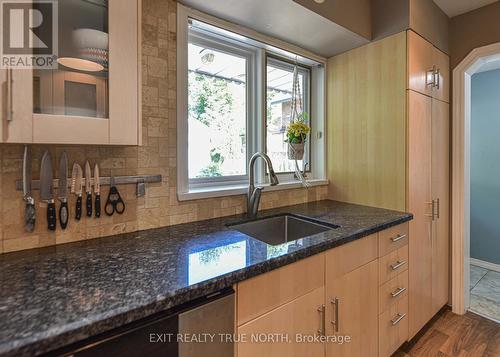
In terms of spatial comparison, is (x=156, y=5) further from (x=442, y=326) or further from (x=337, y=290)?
(x=442, y=326)

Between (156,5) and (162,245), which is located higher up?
(156,5)

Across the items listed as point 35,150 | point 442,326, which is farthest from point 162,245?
point 442,326

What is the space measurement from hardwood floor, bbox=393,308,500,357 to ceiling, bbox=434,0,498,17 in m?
2.37

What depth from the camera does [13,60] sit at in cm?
78

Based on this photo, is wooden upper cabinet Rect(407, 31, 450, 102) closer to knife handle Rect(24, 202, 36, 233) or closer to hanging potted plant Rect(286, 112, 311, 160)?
hanging potted plant Rect(286, 112, 311, 160)

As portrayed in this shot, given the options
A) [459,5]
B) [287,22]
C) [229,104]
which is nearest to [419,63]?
[459,5]

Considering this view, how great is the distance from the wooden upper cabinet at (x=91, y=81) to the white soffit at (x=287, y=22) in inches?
22.2

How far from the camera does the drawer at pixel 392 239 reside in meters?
1.47

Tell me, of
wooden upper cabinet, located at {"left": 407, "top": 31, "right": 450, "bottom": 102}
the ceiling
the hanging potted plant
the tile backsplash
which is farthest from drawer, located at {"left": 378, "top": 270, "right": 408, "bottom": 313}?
the ceiling

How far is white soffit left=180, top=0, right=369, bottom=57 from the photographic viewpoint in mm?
1404

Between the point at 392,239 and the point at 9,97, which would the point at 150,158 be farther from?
the point at 392,239

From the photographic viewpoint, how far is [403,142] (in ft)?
5.65

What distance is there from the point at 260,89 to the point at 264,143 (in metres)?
0.37

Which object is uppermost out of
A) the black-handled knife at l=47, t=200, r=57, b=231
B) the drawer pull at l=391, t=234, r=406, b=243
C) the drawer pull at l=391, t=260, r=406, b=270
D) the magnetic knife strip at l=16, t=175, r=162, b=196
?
the magnetic knife strip at l=16, t=175, r=162, b=196
